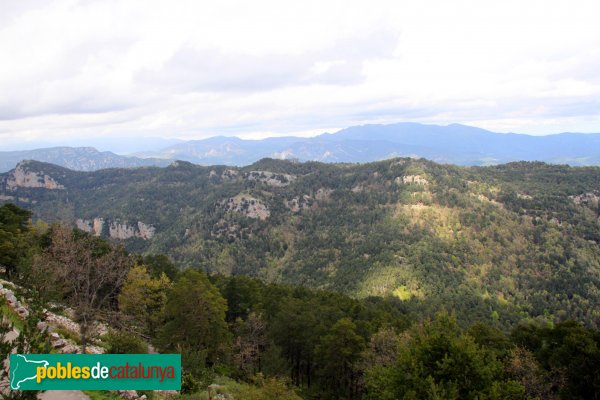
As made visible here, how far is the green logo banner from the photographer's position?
12.7 metres

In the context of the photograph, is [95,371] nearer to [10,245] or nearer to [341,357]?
[341,357]

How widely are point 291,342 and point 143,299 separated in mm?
19129

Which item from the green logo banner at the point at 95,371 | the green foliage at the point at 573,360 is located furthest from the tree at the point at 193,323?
the green foliage at the point at 573,360

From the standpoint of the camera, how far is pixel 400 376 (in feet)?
77.7

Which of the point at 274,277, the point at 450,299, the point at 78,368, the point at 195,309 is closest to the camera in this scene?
the point at 78,368

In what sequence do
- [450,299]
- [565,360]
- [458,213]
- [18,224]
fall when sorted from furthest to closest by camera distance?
[458,213], [450,299], [18,224], [565,360]

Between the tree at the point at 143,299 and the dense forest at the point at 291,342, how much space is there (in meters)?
0.16

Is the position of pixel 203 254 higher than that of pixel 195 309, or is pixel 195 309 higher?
pixel 195 309

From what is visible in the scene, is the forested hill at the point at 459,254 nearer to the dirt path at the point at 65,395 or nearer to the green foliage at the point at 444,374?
the green foliage at the point at 444,374

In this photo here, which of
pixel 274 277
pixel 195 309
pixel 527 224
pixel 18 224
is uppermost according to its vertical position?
pixel 18 224

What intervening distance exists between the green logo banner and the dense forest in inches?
68.5

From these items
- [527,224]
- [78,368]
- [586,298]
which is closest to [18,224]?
[78,368]

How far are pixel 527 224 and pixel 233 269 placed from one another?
5215 inches

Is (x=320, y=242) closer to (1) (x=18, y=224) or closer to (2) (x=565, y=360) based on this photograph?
(1) (x=18, y=224)
